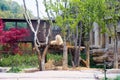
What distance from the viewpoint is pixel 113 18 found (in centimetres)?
1505

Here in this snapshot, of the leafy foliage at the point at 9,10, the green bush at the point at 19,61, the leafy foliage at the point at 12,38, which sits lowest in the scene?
the green bush at the point at 19,61

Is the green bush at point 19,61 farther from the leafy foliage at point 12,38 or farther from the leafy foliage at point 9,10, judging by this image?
the leafy foliage at point 9,10

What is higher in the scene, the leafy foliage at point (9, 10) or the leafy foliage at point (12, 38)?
the leafy foliage at point (9, 10)

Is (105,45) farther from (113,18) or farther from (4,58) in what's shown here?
(113,18)

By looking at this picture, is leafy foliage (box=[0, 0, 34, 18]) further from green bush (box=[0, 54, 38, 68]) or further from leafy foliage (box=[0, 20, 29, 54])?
green bush (box=[0, 54, 38, 68])

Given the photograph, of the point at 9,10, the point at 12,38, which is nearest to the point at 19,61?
the point at 12,38

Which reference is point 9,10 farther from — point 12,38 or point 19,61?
point 19,61

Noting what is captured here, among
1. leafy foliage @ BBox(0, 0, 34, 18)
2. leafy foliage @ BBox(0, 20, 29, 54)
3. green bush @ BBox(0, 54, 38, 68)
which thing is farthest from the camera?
leafy foliage @ BBox(0, 0, 34, 18)

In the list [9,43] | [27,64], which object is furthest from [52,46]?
[9,43]

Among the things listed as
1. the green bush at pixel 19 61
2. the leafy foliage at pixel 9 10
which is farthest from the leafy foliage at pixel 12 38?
the leafy foliage at pixel 9 10

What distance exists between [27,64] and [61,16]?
6244 millimetres

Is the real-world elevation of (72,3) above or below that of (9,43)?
above

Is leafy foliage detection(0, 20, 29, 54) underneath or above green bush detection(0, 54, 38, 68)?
above

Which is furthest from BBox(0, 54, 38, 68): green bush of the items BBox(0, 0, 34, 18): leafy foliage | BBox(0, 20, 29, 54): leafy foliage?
BBox(0, 0, 34, 18): leafy foliage
